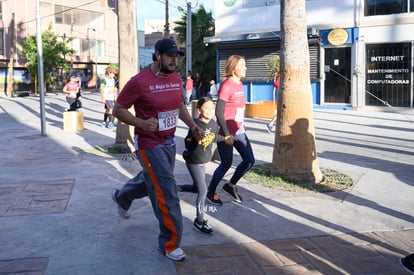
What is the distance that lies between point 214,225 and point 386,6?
15925mm

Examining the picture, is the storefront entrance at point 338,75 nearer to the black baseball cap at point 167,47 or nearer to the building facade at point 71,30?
the black baseball cap at point 167,47

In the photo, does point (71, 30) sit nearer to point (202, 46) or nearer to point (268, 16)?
point (202, 46)

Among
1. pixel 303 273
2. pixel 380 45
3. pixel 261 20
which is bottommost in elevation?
pixel 303 273

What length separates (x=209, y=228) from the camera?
15.6 feet

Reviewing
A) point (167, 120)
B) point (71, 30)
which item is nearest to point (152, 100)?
point (167, 120)

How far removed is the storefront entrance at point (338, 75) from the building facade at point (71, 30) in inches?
1256

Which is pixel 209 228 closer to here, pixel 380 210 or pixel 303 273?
pixel 303 273

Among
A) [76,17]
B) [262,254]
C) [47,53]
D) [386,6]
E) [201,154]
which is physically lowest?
[262,254]

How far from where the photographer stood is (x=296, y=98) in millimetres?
6750

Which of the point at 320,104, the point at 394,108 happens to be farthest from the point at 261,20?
the point at 394,108

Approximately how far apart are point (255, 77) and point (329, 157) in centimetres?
1345

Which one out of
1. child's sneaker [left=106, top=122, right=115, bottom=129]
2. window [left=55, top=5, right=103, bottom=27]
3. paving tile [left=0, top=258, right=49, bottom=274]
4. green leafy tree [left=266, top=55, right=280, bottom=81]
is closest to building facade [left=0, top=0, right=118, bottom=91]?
window [left=55, top=5, right=103, bottom=27]

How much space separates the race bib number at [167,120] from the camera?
4.06 meters

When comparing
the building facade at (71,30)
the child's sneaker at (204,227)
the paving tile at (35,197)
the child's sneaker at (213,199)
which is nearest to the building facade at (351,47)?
the child's sneaker at (213,199)
